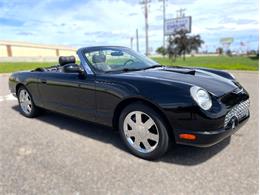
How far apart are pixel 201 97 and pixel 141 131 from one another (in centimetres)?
83

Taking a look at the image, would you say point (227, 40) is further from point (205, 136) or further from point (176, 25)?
point (205, 136)

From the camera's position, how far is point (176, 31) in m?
41.2

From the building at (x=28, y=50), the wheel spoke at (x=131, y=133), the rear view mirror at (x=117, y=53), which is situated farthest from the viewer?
the building at (x=28, y=50)

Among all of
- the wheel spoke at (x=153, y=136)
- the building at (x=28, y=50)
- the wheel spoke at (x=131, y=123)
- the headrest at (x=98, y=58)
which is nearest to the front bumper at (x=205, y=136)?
the wheel spoke at (x=153, y=136)

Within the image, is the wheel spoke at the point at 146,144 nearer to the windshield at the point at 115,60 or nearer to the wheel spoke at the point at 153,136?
the wheel spoke at the point at 153,136

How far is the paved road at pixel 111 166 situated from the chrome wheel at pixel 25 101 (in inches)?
37.9

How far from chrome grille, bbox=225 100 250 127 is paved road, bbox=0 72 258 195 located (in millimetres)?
485

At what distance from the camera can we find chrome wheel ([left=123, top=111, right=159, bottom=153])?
2.89 metres

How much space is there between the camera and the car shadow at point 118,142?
9.79 feet

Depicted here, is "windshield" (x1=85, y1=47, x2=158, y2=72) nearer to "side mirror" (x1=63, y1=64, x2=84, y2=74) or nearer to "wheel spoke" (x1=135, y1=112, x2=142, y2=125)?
"side mirror" (x1=63, y1=64, x2=84, y2=74)

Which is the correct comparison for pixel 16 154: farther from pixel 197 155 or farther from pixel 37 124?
pixel 197 155

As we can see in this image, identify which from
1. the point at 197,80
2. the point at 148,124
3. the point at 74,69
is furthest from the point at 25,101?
the point at 197,80

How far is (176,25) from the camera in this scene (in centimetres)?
4178

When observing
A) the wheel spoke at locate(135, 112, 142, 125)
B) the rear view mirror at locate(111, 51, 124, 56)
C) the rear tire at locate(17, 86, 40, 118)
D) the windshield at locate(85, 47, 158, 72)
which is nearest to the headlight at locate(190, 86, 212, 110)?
the wheel spoke at locate(135, 112, 142, 125)
